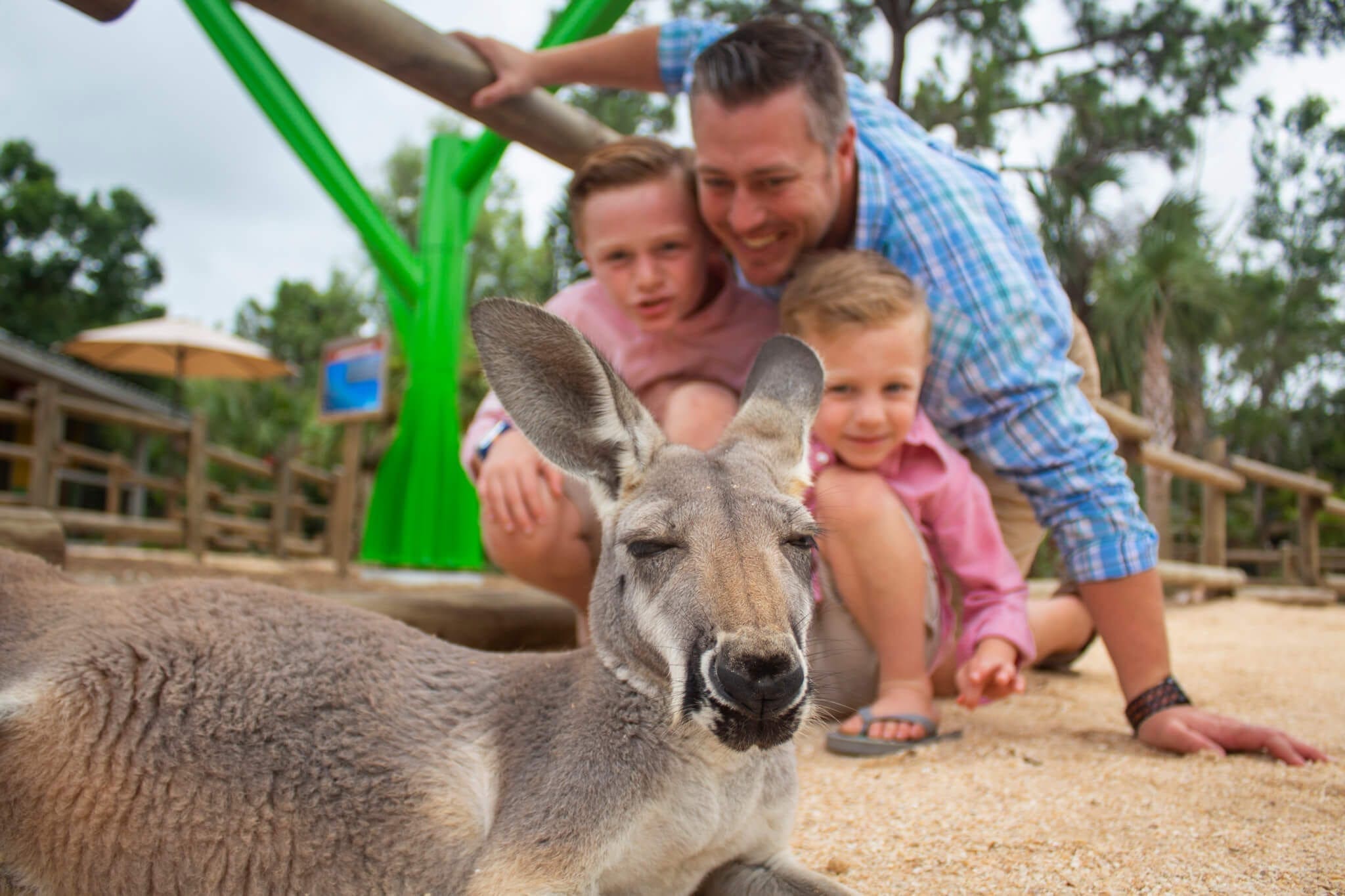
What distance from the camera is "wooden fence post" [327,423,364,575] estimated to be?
1113 centimetres

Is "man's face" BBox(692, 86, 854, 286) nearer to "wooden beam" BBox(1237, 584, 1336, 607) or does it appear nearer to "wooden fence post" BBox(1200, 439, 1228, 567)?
"wooden fence post" BBox(1200, 439, 1228, 567)

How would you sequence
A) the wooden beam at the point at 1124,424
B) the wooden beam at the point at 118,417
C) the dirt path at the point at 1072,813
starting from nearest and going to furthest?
the dirt path at the point at 1072,813
the wooden beam at the point at 1124,424
the wooden beam at the point at 118,417

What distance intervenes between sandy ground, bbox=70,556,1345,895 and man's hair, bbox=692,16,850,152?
6.65 ft

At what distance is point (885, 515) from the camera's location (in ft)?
9.43

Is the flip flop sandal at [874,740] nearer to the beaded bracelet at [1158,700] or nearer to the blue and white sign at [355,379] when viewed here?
the beaded bracelet at [1158,700]

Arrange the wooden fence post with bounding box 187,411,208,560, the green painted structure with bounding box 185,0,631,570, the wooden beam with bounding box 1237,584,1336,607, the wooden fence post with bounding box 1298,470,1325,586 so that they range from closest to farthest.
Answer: the green painted structure with bounding box 185,0,631,570 < the wooden beam with bounding box 1237,584,1336,607 < the wooden fence post with bounding box 187,411,208,560 < the wooden fence post with bounding box 1298,470,1325,586

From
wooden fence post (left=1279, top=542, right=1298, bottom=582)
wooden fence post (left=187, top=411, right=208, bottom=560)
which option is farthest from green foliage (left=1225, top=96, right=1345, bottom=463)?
wooden fence post (left=187, top=411, right=208, bottom=560)

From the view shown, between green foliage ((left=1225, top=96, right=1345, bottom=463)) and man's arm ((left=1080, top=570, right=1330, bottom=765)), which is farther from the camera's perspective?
green foliage ((left=1225, top=96, right=1345, bottom=463))

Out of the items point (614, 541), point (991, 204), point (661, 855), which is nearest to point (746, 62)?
point (991, 204)

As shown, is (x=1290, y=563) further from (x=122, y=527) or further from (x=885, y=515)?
(x=122, y=527)

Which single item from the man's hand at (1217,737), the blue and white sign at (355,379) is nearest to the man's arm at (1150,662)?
the man's hand at (1217,737)

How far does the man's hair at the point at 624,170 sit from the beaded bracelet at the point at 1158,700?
220cm

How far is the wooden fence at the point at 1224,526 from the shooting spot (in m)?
8.40

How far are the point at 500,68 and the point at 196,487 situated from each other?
9.68 m
